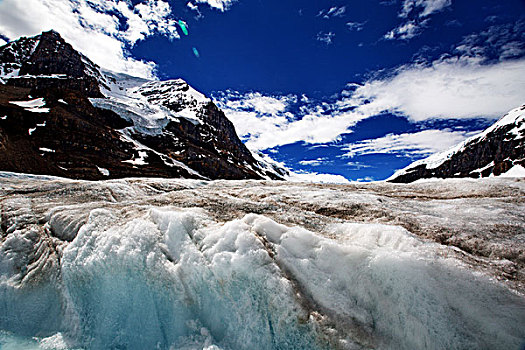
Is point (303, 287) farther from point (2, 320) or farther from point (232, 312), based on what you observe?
point (2, 320)

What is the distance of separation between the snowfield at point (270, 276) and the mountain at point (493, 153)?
19553cm

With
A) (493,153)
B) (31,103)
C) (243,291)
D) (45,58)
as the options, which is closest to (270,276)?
(243,291)

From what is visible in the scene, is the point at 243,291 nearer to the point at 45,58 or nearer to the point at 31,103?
the point at 31,103

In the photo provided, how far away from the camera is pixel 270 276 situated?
394 centimetres

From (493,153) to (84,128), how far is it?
231 m

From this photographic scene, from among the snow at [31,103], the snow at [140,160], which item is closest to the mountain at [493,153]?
the snow at [140,160]

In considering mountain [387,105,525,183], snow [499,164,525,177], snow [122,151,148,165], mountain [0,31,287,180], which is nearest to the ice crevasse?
mountain [0,31,287,180]

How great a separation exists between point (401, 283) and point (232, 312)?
267 cm

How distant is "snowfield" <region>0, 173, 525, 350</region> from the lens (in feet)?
11.0

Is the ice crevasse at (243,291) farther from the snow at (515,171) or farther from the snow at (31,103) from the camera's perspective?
the snow at (515,171)

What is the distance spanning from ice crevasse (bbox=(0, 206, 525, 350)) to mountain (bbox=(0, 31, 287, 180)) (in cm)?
5026

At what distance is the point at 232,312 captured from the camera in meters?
4.04

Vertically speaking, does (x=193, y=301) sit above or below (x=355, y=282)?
below

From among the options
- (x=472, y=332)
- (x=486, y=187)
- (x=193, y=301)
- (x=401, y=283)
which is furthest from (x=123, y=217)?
(x=486, y=187)
